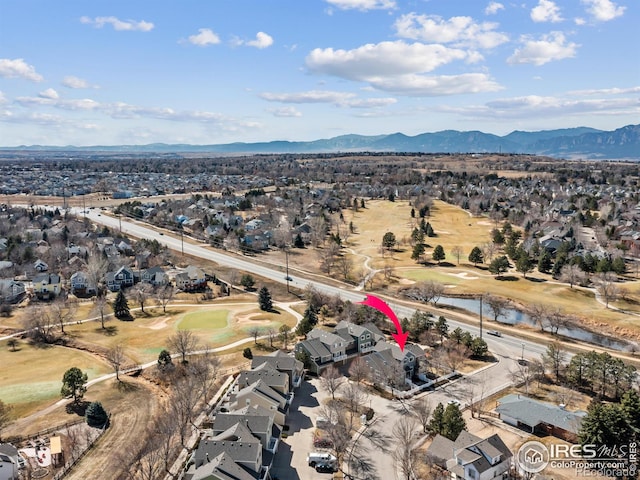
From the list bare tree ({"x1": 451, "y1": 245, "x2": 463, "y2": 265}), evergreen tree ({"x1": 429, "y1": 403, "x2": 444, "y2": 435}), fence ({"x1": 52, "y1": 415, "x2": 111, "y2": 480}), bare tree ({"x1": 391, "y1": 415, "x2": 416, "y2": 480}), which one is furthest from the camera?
bare tree ({"x1": 451, "y1": 245, "x2": 463, "y2": 265})

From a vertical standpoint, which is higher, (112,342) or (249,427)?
(249,427)

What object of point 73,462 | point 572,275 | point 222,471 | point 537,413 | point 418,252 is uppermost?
point 418,252

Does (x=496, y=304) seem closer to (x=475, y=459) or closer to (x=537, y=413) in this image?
(x=537, y=413)

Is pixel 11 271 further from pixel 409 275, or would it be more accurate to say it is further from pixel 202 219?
pixel 409 275

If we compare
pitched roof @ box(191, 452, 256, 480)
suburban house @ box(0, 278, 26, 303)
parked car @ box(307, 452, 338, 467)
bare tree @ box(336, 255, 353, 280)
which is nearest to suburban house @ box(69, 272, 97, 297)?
suburban house @ box(0, 278, 26, 303)

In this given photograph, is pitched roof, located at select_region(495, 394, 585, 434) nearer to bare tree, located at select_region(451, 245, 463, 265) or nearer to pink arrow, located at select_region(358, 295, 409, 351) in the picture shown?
pink arrow, located at select_region(358, 295, 409, 351)

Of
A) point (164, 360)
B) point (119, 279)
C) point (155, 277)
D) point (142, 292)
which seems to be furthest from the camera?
point (155, 277)

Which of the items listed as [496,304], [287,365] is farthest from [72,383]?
[496,304]

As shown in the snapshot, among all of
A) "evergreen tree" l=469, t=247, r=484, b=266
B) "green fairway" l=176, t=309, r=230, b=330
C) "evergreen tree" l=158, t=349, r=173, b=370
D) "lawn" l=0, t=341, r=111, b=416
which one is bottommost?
"lawn" l=0, t=341, r=111, b=416
